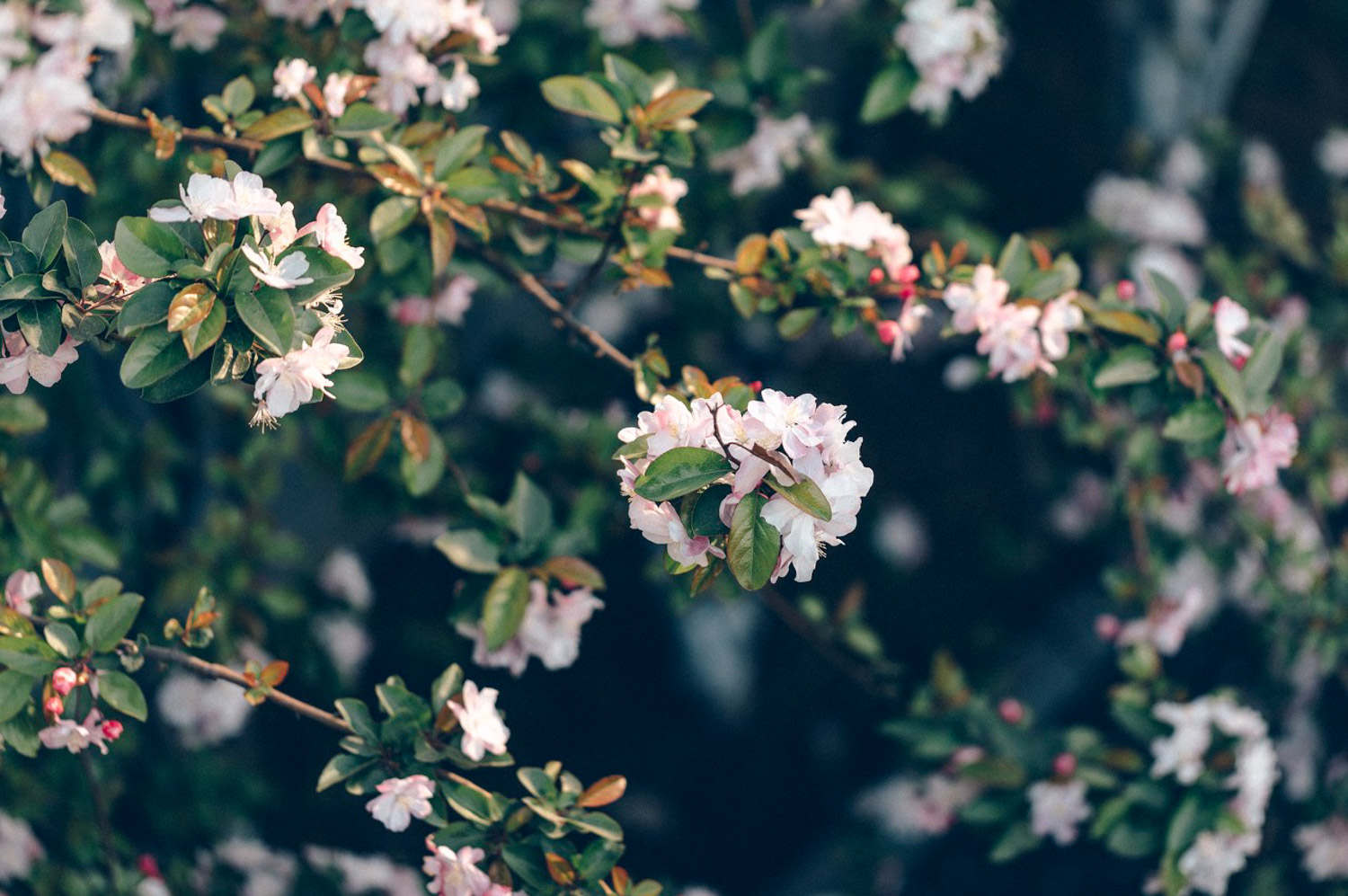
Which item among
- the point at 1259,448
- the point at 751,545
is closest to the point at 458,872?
the point at 751,545

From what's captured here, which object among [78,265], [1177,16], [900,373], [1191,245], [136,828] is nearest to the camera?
[78,265]

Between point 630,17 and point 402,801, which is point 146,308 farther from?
point 630,17

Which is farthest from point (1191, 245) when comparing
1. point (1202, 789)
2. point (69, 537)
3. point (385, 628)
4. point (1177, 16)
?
point (69, 537)

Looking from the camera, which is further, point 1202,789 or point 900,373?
point 900,373

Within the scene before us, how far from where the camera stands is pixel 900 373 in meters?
3.74

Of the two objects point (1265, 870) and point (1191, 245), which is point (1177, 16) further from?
point (1265, 870)

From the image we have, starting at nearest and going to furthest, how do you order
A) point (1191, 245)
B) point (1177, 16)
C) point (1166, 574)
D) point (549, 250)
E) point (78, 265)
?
point (78, 265) < point (549, 250) < point (1166, 574) < point (1177, 16) < point (1191, 245)

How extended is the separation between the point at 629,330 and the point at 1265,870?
2.08m

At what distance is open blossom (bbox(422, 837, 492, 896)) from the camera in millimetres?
1331

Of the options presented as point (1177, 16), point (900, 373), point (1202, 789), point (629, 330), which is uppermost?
point (1177, 16)

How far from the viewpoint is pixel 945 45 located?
6.04 feet

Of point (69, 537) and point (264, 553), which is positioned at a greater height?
point (69, 537)

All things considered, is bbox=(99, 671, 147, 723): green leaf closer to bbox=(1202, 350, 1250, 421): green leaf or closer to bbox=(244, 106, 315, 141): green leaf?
bbox=(244, 106, 315, 141): green leaf

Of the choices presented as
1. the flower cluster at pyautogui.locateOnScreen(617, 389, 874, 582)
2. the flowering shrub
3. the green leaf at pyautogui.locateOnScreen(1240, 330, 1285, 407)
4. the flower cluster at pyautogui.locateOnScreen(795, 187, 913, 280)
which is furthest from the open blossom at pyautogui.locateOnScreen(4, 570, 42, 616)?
the green leaf at pyautogui.locateOnScreen(1240, 330, 1285, 407)
